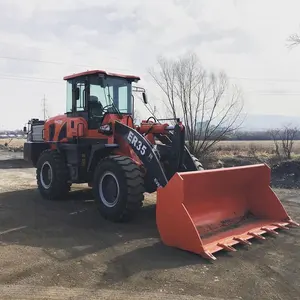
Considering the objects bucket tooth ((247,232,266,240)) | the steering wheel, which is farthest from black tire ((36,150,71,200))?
bucket tooth ((247,232,266,240))

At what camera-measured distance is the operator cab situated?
360 inches

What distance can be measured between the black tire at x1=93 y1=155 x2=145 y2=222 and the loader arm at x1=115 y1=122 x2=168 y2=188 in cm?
27

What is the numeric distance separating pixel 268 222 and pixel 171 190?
91.4 inches

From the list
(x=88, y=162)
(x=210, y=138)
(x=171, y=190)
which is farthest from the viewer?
(x=210, y=138)

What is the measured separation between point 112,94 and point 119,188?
270cm

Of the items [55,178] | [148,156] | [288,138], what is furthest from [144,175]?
[288,138]

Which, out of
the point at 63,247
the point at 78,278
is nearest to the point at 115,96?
the point at 63,247

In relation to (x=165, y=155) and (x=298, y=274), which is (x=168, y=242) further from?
(x=165, y=155)

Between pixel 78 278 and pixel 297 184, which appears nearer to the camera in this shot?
pixel 78 278

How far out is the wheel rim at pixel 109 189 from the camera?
25.3 feet

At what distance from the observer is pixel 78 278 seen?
492 cm

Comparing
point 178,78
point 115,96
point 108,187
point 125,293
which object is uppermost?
point 178,78

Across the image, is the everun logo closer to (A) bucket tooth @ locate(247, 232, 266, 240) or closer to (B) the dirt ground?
(B) the dirt ground

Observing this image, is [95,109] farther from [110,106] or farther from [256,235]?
[256,235]
